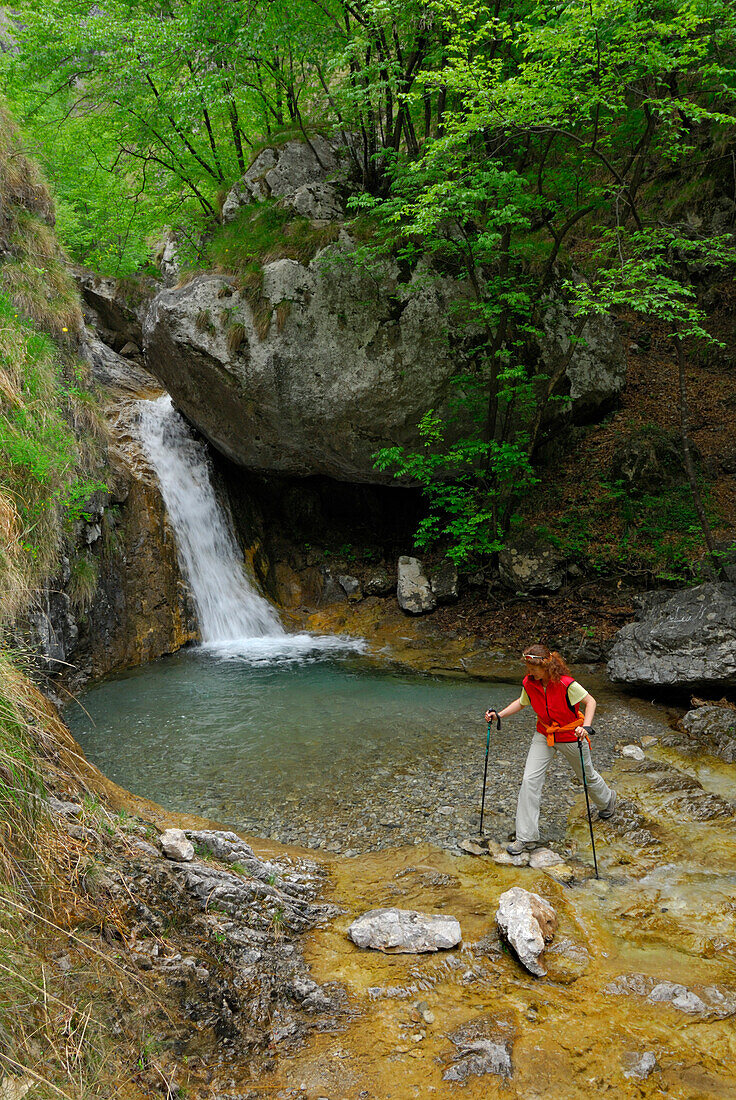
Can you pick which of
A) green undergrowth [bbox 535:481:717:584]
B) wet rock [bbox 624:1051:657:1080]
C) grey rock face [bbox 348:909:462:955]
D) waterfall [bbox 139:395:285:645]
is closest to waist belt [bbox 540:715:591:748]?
grey rock face [bbox 348:909:462:955]

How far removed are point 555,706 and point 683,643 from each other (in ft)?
13.6

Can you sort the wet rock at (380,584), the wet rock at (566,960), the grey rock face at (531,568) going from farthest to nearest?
the wet rock at (380,584) → the grey rock face at (531,568) → the wet rock at (566,960)

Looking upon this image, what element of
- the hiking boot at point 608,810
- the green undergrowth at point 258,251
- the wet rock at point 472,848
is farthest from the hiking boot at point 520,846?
the green undergrowth at point 258,251

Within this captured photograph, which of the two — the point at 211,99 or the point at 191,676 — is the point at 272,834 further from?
the point at 211,99

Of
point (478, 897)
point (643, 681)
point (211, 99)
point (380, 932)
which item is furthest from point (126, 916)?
point (211, 99)

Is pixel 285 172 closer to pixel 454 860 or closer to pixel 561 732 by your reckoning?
pixel 561 732

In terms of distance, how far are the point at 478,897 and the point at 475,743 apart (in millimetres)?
2994

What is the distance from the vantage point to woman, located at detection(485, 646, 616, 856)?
4844 millimetres

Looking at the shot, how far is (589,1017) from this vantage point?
123 inches

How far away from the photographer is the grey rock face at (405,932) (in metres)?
3.59

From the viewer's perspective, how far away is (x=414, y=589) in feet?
41.3

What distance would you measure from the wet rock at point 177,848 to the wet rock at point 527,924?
6.32ft

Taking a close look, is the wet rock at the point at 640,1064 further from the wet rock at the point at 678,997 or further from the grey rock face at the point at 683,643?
the grey rock face at the point at 683,643

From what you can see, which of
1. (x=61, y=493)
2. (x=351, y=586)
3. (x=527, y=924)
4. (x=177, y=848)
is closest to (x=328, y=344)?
(x=351, y=586)
